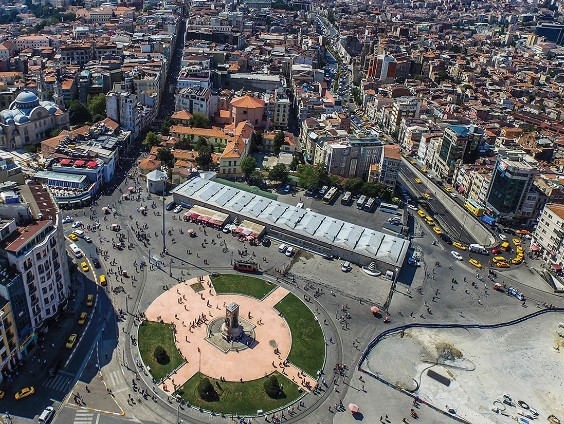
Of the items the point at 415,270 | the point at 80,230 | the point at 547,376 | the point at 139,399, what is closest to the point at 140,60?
the point at 80,230

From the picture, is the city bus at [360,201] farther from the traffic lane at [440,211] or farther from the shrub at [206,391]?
the shrub at [206,391]

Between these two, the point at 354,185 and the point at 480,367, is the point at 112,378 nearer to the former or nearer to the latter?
the point at 480,367

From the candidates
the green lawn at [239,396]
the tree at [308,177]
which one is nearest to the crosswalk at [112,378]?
the green lawn at [239,396]

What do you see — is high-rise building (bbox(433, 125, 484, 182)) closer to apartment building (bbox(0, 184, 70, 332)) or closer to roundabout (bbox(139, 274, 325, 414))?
roundabout (bbox(139, 274, 325, 414))

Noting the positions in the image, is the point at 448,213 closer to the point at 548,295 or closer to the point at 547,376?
→ the point at 548,295

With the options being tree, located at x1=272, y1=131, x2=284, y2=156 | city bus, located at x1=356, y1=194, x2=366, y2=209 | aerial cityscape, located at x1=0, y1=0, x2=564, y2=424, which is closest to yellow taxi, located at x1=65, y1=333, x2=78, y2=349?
aerial cityscape, located at x1=0, y1=0, x2=564, y2=424
